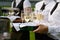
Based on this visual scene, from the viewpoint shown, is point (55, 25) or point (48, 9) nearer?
point (55, 25)

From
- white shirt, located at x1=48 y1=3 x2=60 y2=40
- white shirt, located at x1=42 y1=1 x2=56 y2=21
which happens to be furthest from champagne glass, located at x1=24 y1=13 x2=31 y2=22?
white shirt, located at x1=48 y1=3 x2=60 y2=40

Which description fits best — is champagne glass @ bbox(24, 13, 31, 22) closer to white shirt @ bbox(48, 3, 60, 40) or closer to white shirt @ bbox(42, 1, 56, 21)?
white shirt @ bbox(42, 1, 56, 21)

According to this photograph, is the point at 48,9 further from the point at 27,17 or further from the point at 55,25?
the point at 55,25

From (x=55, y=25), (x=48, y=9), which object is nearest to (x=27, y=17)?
(x=48, y=9)

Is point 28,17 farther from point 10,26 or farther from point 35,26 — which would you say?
point 35,26

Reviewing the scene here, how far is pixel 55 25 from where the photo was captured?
1.38m

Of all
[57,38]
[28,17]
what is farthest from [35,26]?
[28,17]

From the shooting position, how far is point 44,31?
1234 mm

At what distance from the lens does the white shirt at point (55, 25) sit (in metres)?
1.29

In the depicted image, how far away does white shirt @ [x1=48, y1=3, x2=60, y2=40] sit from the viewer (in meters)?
1.29

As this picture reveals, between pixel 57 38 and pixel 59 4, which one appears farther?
pixel 59 4

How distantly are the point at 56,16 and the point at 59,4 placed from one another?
125mm

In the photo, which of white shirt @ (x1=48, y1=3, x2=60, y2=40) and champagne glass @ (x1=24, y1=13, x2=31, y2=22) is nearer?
white shirt @ (x1=48, y1=3, x2=60, y2=40)

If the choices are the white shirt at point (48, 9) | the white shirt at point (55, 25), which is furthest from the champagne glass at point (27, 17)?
the white shirt at point (55, 25)
